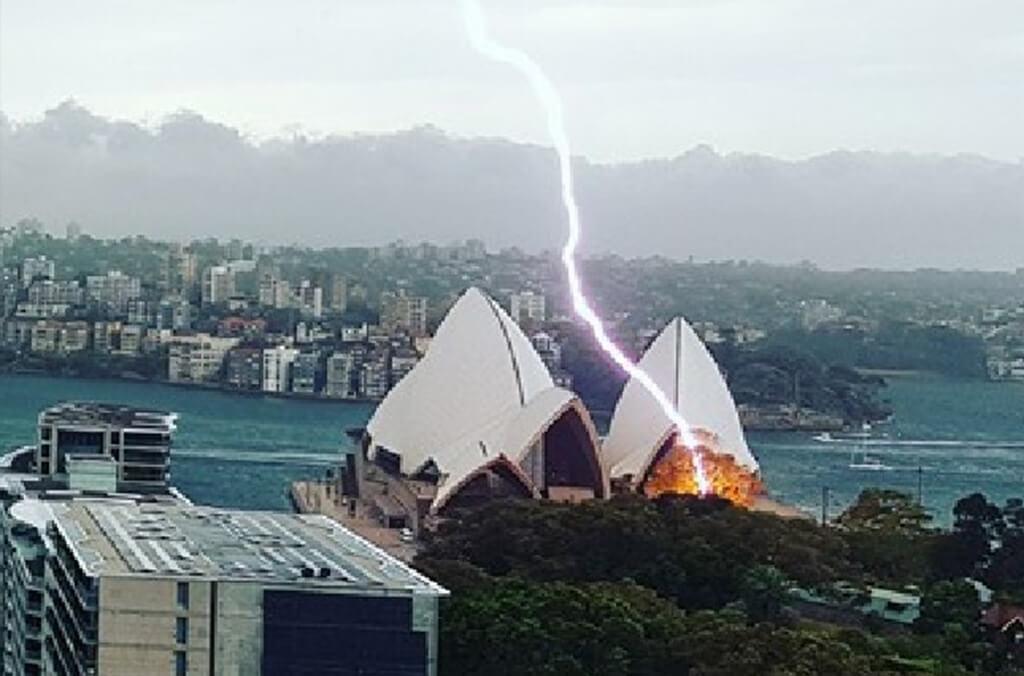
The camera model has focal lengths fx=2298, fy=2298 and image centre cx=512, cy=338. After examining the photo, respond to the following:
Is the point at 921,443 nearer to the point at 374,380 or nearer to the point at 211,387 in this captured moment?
the point at 374,380

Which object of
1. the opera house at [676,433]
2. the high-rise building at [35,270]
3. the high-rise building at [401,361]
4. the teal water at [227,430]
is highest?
the high-rise building at [35,270]

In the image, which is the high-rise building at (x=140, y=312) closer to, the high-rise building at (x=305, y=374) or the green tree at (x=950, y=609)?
the high-rise building at (x=305, y=374)

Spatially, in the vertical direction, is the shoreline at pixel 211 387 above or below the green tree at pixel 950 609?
below

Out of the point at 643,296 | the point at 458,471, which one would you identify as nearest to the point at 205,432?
the point at 458,471

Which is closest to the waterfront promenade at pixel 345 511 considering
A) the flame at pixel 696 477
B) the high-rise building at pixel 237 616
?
the flame at pixel 696 477

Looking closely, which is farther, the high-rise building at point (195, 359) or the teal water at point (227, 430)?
the high-rise building at point (195, 359)

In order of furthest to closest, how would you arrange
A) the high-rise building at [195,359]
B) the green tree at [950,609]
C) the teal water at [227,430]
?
the high-rise building at [195,359] < the teal water at [227,430] < the green tree at [950,609]

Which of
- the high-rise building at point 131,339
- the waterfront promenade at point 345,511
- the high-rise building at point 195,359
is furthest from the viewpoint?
the high-rise building at point 131,339

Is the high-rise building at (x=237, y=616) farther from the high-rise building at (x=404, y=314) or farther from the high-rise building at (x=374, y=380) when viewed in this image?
the high-rise building at (x=404, y=314)
